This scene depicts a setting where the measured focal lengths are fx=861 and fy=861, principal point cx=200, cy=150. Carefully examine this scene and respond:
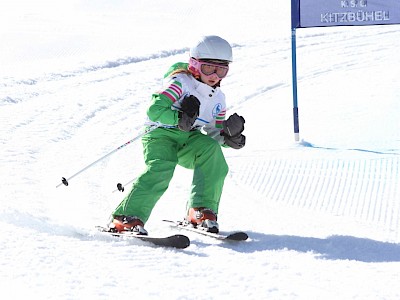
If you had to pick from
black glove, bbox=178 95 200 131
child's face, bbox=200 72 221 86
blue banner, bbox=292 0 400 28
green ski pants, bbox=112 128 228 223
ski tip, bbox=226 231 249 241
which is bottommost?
ski tip, bbox=226 231 249 241

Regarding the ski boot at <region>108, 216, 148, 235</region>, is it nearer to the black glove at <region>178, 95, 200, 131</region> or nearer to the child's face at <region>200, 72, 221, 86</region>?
the black glove at <region>178, 95, 200, 131</region>

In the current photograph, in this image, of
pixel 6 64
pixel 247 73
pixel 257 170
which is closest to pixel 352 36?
pixel 247 73

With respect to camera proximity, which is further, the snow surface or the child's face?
the child's face

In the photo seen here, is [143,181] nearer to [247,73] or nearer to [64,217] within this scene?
[64,217]

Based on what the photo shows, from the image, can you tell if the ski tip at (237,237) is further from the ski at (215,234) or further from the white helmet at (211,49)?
the white helmet at (211,49)

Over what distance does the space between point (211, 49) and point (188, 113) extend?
15.9 inches

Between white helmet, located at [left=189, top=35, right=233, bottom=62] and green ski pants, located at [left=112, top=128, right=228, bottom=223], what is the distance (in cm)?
44

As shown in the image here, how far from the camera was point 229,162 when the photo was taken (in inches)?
257

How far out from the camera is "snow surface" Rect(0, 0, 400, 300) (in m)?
3.52

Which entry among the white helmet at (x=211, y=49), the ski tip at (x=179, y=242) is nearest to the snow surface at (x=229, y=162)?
the ski tip at (x=179, y=242)

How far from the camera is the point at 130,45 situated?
12.2 m

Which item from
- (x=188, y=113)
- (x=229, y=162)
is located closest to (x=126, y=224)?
(x=188, y=113)

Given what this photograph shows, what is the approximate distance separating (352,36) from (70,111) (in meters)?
4.88

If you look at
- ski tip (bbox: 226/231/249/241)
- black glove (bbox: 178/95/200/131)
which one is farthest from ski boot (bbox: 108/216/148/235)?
black glove (bbox: 178/95/200/131)
